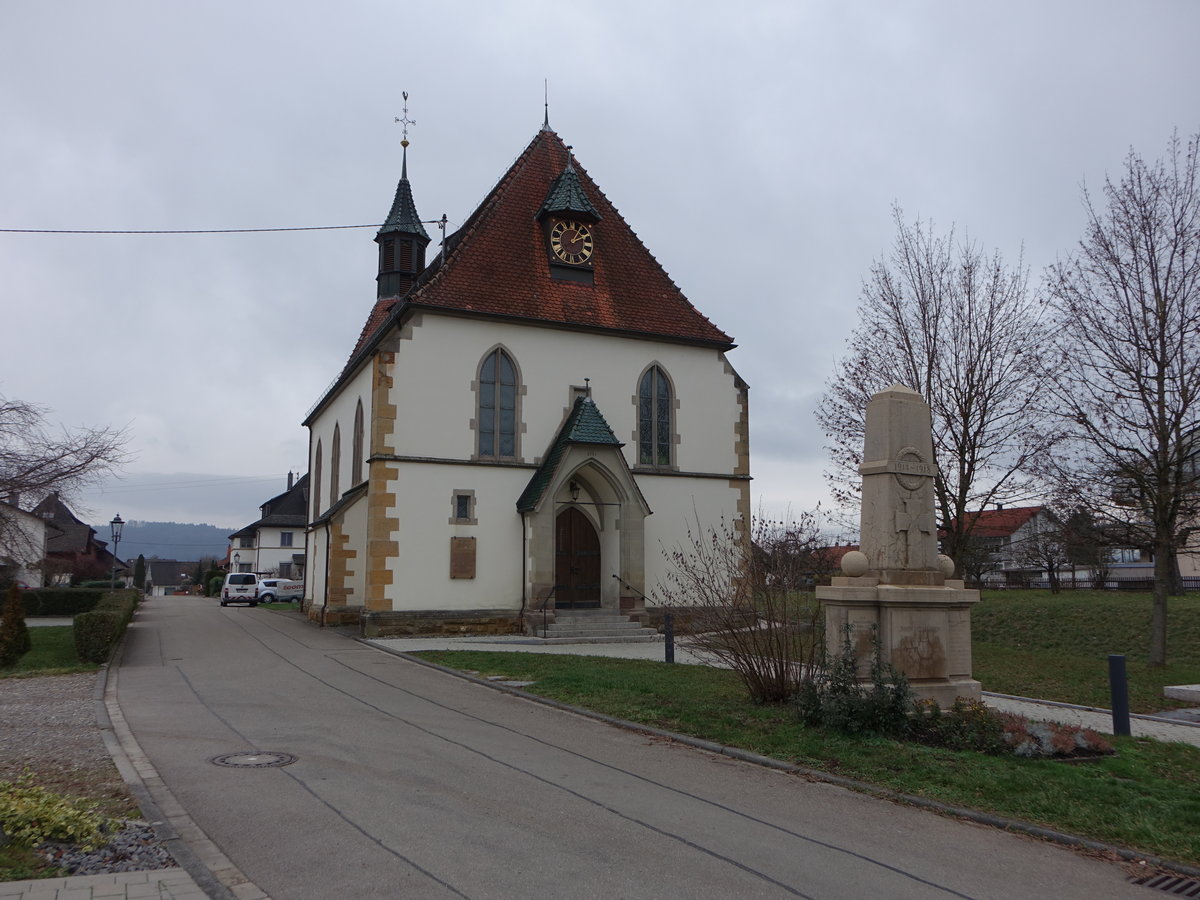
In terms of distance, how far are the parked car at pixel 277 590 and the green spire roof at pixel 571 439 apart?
29.8m

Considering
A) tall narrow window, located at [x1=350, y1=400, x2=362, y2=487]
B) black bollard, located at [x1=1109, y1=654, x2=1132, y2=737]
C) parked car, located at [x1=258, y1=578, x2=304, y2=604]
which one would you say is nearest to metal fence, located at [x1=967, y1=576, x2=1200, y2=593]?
tall narrow window, located at [x1=350, y1=400, x2=362, y2=487]

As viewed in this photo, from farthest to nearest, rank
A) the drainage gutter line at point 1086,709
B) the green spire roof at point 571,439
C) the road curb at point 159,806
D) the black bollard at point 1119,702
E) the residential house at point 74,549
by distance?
the residential house at point 74,549
the green spire roof at point 571,439
the drainage gutter line at point 1086,709
the black bollard at point 1119,702
the road curb at point 159,806

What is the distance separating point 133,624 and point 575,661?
16.8m

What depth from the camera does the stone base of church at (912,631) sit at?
10414 millimetres

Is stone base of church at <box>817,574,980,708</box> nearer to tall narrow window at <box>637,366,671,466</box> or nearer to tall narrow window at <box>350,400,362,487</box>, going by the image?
tall narrow window at <box>637,366,671,466</box>

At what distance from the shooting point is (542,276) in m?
25.0

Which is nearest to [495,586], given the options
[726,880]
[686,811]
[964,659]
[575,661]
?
[575,661]

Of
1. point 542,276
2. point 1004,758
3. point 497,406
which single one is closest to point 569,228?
point 542,276

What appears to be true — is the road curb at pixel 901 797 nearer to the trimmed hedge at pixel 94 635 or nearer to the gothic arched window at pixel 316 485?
the trimmed hedge at pixel 94 635

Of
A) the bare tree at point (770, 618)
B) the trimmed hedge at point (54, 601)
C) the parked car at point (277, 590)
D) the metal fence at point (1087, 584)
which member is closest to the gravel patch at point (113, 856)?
the bare tree at point (770, 618)

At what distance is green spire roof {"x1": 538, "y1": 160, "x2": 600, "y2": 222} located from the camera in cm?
2503

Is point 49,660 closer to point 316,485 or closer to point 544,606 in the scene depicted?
point 544,606

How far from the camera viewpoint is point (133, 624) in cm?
2741

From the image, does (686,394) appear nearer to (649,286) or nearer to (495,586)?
(649,286)
